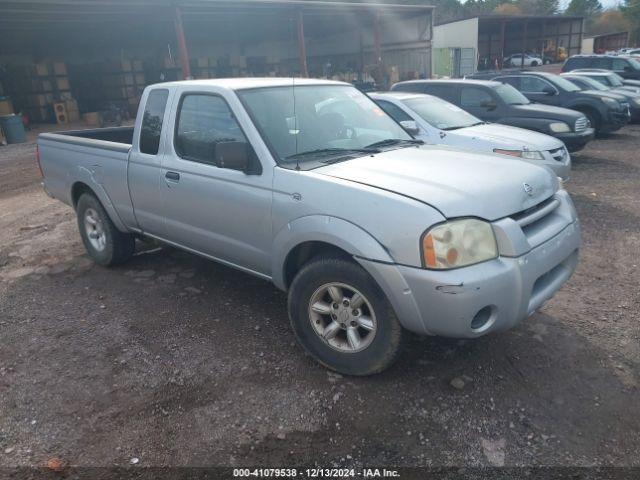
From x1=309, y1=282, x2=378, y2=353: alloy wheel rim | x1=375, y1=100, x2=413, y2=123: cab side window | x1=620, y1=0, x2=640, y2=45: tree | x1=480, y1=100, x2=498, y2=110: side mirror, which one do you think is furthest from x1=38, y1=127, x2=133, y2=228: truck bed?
x1=620, y1=0, x2=640, y2=45: tree

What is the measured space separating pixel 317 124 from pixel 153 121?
1.55m

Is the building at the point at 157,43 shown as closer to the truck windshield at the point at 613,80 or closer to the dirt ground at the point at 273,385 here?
the truck windshield at the point at 613,80

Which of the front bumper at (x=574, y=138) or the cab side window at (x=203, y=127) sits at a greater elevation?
the cab side window at (x=203, y=127)

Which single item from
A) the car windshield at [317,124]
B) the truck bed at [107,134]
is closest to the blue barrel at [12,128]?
the truck bed at [107,134]

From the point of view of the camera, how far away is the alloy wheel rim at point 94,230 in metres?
5.43

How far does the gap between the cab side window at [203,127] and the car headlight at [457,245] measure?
1619 millimetres

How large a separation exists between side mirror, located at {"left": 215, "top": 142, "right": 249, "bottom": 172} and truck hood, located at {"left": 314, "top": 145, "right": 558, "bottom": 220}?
513 mm

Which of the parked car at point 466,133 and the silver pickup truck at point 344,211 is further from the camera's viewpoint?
the parked car at point 466,133

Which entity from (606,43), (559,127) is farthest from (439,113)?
(606,43)

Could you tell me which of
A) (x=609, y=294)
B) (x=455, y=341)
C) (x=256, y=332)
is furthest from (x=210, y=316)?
(x=609, y=294)

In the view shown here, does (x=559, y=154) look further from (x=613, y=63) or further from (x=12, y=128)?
(x=12, y=128)

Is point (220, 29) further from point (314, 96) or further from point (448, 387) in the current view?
point (448, 387)

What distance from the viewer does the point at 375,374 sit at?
10.8ft

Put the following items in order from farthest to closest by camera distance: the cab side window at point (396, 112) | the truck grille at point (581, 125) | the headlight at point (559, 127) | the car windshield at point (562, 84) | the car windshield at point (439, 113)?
1. the car windshield at point (562, 84)
2. the truck grille at point (581, 125)
3. the headlight at point (559, 127)
4. the car windshield at point (439, 113)
5. the cab side window at point (396, 112)
